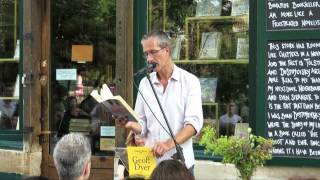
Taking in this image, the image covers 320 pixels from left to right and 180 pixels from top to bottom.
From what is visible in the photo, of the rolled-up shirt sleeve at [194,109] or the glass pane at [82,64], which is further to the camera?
the glass pane at [82,64]

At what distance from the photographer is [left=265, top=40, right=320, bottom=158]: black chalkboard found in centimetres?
604

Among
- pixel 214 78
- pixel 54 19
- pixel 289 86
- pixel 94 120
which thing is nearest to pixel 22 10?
pixel 54 19

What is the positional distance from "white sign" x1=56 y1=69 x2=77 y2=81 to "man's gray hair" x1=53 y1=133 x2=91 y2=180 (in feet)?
13.9

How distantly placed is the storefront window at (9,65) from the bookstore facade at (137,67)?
0.01 meters

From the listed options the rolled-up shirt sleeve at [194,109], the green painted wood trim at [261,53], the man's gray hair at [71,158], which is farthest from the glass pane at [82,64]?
Result: the man's gray hair at [71,158]

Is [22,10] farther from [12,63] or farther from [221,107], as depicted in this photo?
[221,107]

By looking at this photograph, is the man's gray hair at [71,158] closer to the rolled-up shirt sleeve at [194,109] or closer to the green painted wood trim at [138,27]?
the rolled-up shirt sleeve at [194,109]

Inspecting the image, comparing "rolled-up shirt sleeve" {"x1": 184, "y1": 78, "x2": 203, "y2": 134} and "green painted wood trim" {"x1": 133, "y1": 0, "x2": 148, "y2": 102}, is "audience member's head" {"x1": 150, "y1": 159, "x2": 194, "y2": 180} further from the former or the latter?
"green painted wood trim" {"x1": 133, "y1": 0, "x2": 148, "y2": 102}

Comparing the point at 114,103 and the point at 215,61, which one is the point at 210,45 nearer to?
the point at 215,61

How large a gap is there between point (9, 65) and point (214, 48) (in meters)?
2.59

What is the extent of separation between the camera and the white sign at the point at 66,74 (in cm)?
762

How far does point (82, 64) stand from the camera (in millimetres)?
7605

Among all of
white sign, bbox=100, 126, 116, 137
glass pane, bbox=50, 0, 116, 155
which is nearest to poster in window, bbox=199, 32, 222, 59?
glass pane, bbox=50, 0, 116, 155

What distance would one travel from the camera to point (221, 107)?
6.69 metres
